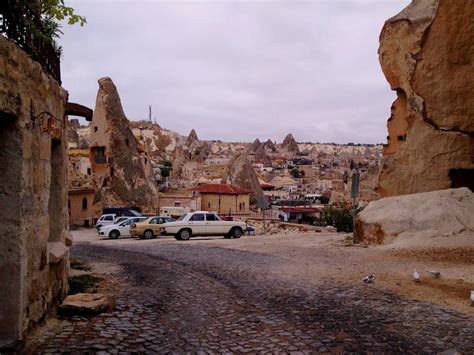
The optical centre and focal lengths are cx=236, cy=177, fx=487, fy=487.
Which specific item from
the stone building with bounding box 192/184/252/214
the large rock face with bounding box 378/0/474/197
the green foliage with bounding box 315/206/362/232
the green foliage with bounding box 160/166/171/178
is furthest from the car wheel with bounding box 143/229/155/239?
the green foliage with bounding box 160/166/171/178

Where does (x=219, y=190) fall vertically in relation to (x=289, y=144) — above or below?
below

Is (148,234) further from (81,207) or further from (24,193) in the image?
(24,193)

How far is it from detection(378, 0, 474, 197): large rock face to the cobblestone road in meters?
10.2

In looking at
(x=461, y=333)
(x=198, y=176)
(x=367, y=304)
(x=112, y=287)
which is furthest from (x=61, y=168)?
(x=198, y=176)

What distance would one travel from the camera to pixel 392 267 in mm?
11703

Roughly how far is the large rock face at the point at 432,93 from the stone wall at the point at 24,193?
14303 millimetres

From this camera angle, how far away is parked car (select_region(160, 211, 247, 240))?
79.9 feet

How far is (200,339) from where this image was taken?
20.4ft

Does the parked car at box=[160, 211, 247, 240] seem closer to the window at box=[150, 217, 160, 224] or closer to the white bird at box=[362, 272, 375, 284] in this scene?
the window at box=[150, 217, 160, 224]

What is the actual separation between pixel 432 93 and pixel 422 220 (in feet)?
16.9

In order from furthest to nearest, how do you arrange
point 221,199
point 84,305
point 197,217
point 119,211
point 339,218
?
point 221,199, point 119,211, point 339,218, point 197,217, point 84,305

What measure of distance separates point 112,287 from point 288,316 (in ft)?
13.0

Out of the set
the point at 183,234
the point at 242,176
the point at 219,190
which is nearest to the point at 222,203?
the point at 219,190

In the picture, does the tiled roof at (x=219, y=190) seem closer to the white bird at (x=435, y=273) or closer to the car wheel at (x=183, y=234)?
the car wheel at (x=183, y=234)
